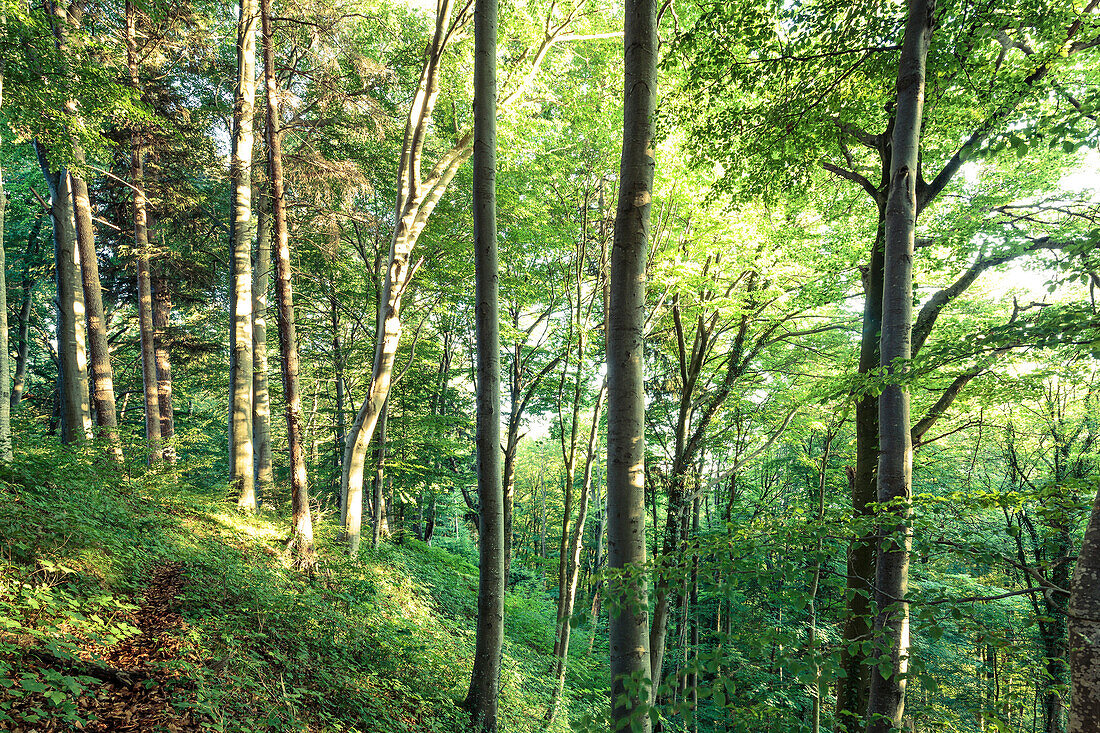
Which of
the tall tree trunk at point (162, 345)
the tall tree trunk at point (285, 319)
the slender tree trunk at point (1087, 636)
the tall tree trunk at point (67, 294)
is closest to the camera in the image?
the slender tree trunk at point (1087, 636)

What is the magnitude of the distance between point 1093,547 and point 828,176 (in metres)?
7.20

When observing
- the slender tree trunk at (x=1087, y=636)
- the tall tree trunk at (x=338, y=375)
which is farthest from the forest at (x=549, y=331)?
the tall tree trunk at (x=338, y=375)

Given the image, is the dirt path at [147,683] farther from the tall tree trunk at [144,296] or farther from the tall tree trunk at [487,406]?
the tall tree trunk at [144,296]

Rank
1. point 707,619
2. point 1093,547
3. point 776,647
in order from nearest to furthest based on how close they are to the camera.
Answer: point 1093,547
point 776,647
point 707,619

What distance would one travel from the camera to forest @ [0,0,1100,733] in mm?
3074

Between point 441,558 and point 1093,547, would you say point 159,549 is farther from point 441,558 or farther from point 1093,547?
point 441,558

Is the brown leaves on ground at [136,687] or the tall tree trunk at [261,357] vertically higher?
the tall tree trunk at [261,357]

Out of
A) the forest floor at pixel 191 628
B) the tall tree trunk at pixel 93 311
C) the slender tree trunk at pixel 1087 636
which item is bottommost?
the forest floor at pixel 191 628

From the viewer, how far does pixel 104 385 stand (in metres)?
9.63

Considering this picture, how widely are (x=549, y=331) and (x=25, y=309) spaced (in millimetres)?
17491

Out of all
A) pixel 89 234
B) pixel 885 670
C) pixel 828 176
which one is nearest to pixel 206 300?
pixel 89 234

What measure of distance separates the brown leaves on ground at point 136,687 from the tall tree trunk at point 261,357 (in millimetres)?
6128

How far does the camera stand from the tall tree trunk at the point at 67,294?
8305 mm

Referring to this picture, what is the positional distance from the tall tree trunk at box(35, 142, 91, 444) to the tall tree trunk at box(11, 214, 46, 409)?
9538 millimetres
